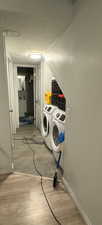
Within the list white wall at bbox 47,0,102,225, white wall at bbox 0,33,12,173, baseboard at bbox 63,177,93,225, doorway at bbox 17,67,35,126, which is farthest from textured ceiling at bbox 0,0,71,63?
doorway at bbox 17,67,35,126

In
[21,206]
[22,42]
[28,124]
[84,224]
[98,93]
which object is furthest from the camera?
[28,124]

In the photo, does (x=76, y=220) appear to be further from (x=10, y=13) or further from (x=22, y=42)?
(x=22, y=42)

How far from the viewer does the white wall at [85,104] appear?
1.04 metres

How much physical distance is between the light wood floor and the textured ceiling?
2.03 m

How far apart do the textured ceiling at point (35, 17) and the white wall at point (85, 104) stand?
0.14 m

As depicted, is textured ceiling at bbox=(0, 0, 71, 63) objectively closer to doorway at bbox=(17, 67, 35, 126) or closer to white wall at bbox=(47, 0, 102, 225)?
white wall at bbox=(47, 0, 102, 225)

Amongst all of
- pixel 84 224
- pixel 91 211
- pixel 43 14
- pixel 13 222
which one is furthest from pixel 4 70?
pixel 84 224

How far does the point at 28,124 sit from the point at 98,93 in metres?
4.16

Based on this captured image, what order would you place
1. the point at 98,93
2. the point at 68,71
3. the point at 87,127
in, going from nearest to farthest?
the point at 98,93 < the point at 87,127 < the point at 68,71

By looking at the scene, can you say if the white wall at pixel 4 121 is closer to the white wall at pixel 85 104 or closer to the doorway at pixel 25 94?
the white wall at pixel 85 104

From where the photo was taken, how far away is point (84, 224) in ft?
4.28

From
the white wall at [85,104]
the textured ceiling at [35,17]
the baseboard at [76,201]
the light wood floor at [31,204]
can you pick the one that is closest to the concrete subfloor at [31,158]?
the light wood floor at [31,204]

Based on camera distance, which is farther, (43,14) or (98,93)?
(43,14)

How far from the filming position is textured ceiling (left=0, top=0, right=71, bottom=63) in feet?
4.24
